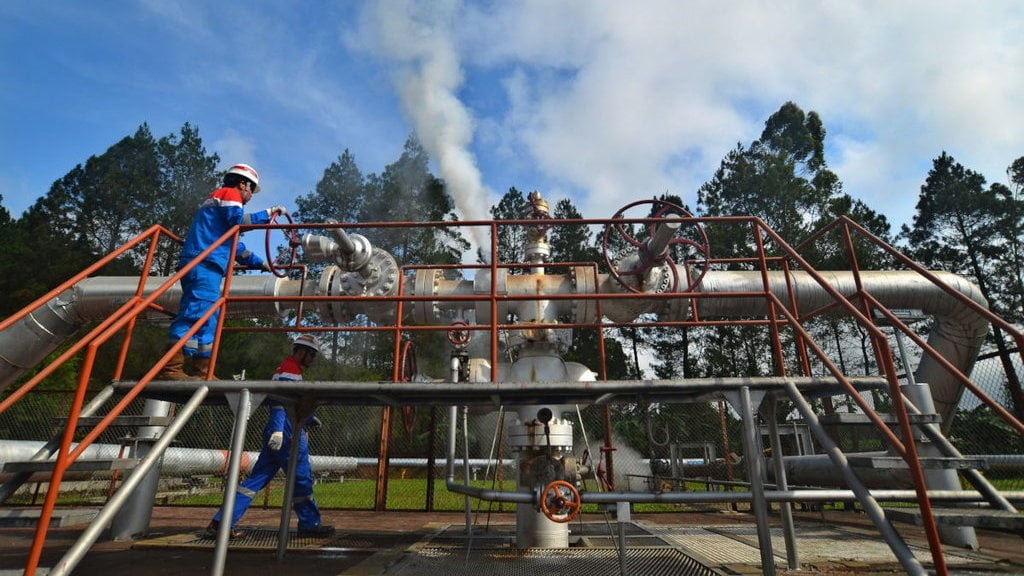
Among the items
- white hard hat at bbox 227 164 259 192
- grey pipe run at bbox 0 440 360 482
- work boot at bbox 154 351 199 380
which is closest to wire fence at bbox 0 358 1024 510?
grey pipe run at bbox 0 440 360 482

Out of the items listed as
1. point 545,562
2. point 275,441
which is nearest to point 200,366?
point 275,441

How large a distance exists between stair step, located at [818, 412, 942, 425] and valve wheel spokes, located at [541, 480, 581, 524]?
5.63 ft

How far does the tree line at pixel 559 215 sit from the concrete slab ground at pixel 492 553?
15.5m

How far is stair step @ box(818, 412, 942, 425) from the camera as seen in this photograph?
3328 mm

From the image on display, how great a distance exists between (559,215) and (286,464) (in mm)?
31281

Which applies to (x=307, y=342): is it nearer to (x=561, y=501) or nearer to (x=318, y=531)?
(x=318, y=531)

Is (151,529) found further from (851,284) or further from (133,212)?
(133,212)

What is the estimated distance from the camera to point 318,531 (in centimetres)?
551

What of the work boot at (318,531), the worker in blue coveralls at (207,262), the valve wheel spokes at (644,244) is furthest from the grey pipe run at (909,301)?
the worker in blue coveralls at (207,262)

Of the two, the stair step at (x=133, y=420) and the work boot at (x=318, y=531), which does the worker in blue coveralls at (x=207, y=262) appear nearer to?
the stair step at (x=133, y=420)

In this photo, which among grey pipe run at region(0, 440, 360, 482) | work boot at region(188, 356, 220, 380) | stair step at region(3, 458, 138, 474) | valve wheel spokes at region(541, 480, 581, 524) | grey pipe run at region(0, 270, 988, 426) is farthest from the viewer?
grey pipe run at region(0, 440, 360, 482)

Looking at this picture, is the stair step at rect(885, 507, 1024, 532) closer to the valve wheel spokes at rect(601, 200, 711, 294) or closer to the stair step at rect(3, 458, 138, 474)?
the valve wheel spokes at rect(601, 200, 711, 294)

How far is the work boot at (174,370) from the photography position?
13.2ft

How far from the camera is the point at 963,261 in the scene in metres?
26.3
